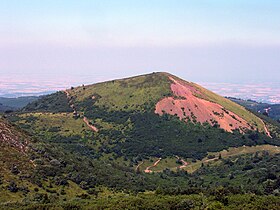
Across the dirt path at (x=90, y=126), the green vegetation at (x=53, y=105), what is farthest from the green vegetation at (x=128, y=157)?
the dirt path at (x=90, y=126)

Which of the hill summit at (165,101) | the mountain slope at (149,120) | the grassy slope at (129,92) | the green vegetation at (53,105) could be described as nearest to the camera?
the mountain slope at (149,120)

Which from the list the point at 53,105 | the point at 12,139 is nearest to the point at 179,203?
the point at 12,139

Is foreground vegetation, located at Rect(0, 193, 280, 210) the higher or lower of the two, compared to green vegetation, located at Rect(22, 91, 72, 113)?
lower

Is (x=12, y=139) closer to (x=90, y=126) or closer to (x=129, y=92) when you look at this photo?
(x=90, y=126)

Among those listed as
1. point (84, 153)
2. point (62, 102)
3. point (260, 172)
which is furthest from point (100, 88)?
point (260, 172)

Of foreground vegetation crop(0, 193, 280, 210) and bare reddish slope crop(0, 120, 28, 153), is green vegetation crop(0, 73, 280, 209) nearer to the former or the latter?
foreground vegetation crop(0, 193, 280, 210)

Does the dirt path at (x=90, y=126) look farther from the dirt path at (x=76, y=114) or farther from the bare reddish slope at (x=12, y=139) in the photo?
the bare reddish slope at (x=12, y=139)

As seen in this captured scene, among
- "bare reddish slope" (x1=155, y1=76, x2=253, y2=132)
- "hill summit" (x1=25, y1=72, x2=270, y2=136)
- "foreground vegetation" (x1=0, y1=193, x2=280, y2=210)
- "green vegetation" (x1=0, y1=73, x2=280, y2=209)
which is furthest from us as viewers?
"hill summit" (x1=25, y1=72, x2=270, y2=136)

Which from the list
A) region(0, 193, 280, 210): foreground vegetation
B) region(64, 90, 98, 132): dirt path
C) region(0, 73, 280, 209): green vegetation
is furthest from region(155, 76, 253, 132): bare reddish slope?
region(0, 193, 280, 210): foreground vegetation
